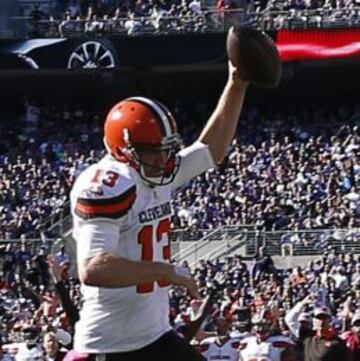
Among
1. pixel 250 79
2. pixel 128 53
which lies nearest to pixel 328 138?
pixel 128 53

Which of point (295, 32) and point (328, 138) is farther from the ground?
point (295, 32)

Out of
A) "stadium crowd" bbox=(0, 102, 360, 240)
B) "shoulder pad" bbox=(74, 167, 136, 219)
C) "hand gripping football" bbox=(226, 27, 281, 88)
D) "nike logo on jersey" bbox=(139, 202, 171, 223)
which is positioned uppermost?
"hand gripping football" bbox=(226, 27, 281, 88)

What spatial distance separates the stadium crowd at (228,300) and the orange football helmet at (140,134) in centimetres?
198

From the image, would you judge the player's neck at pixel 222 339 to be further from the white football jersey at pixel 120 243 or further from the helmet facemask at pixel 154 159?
the helmet facemask at pixel 154 159

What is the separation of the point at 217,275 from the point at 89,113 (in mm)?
10262

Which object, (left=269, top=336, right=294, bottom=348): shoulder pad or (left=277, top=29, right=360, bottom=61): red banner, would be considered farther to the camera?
(left=277, top=29, right=360, bottom=61): red banner

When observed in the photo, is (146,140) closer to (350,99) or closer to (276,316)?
(276,316)

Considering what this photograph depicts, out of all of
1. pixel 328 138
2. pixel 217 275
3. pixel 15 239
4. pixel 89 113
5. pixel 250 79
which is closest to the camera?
pixel 250 79

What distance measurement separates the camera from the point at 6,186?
24125 millimetres

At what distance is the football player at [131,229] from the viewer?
172 inches

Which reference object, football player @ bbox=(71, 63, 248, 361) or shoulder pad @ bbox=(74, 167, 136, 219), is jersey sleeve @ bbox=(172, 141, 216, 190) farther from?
shoulder pad @ bbox=(74, 167, 136, 219)

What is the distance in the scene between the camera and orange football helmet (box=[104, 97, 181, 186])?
15.0ft

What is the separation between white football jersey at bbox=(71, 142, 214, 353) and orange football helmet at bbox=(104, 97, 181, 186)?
38 millimetres

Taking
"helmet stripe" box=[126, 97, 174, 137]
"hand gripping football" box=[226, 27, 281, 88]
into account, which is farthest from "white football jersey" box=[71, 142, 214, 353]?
"hand gripping football" box=[226, 27, 281, 88]
